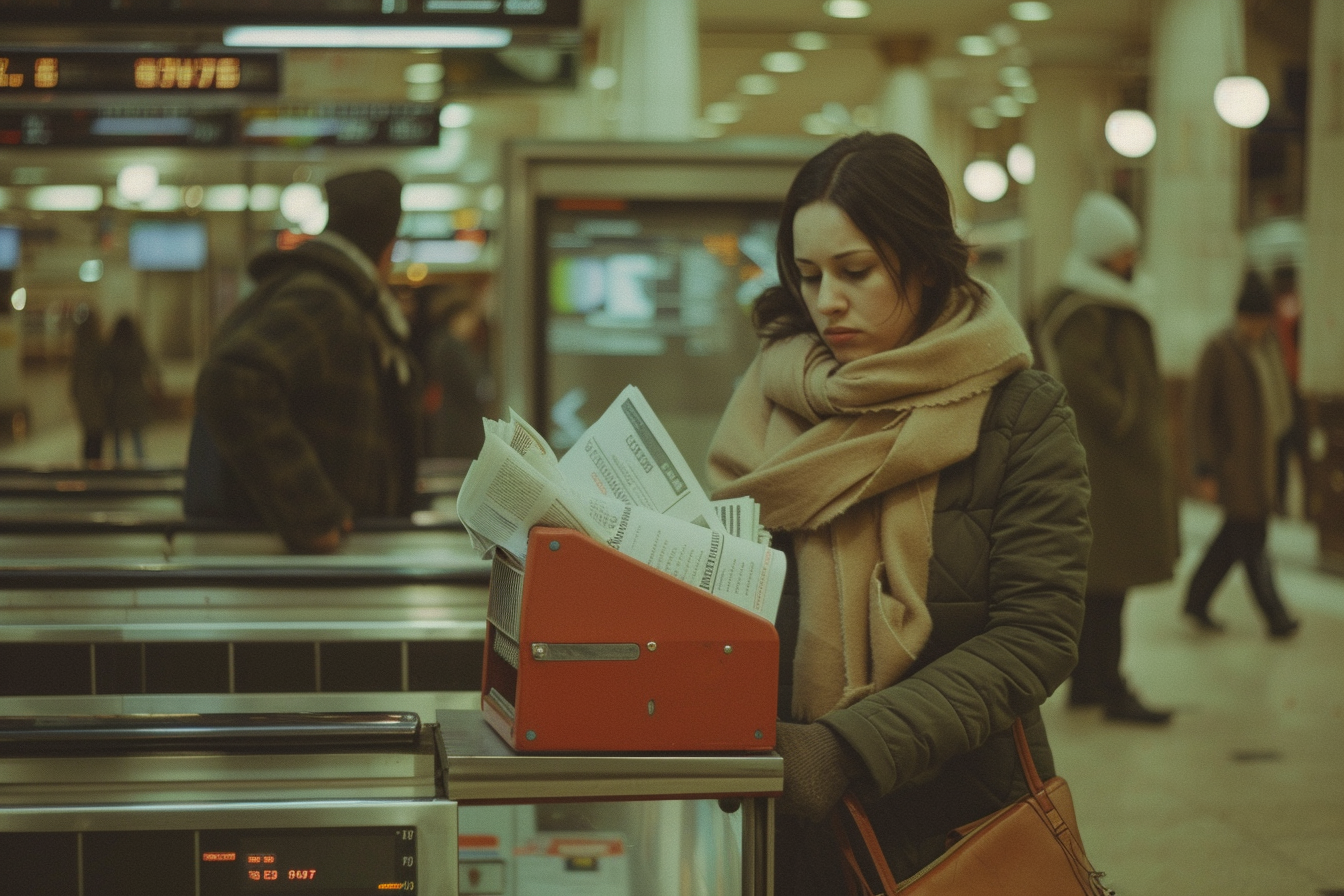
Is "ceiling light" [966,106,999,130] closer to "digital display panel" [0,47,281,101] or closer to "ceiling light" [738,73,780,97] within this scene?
"ceiling light" [738,73,780,97]

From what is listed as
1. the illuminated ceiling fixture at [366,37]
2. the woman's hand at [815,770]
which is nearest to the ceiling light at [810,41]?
the illuminated ceiling fixture at [366,37]

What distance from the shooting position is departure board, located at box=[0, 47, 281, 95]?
189 inches

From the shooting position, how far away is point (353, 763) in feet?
6.07

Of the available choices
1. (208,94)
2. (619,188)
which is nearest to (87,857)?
(619,188)

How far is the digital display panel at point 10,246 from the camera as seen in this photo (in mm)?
13359

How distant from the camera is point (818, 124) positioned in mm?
22281

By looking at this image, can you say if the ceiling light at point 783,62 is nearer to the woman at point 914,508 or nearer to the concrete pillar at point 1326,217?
the concrete pillar at point 1326,217

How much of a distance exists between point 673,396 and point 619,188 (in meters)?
0.88

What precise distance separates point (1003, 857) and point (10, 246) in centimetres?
1355

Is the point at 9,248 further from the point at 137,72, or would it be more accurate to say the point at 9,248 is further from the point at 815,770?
the point at 815,770

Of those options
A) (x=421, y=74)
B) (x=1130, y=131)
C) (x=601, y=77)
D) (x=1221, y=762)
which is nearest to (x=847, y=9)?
(x=601, y=77)

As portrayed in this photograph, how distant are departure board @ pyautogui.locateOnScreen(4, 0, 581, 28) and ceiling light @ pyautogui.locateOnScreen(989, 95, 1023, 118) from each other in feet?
57.8

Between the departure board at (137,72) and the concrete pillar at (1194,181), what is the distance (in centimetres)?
806

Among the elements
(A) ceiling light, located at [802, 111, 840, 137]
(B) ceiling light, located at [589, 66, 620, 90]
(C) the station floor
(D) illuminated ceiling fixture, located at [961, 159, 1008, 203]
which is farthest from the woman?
(A) ceiling light, located at [802, 111, 840, 137]
